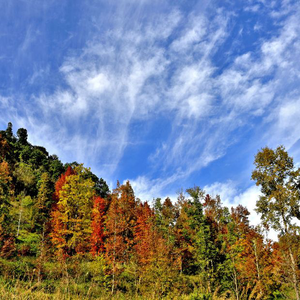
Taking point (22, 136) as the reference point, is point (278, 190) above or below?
below

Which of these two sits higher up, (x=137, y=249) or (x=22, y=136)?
(x=22, y=136)

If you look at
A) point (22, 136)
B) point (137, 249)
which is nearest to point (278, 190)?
point (137, 249)

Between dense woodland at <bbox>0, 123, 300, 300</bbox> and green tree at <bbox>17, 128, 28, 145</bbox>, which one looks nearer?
dense woodland at <bbox>0, 123, 300, 300</bbox>

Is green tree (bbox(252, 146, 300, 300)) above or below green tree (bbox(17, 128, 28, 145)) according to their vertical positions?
below

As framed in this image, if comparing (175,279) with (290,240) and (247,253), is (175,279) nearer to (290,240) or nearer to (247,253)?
(290,240)

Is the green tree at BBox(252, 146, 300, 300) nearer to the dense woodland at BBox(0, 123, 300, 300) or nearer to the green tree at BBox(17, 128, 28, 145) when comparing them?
the dense woodland at BBox(0, 123, 300, 300)

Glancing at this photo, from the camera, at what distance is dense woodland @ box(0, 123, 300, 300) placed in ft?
59.7

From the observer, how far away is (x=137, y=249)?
95.6 feet

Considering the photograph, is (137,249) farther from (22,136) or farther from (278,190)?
(22,136)

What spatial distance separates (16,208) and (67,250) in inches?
868

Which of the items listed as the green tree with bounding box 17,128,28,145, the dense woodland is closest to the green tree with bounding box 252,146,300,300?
the dense woodland

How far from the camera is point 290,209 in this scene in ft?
70.0

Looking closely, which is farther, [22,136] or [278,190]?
[22,136]

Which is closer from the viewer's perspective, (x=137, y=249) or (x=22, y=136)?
(x=137, y=249)
